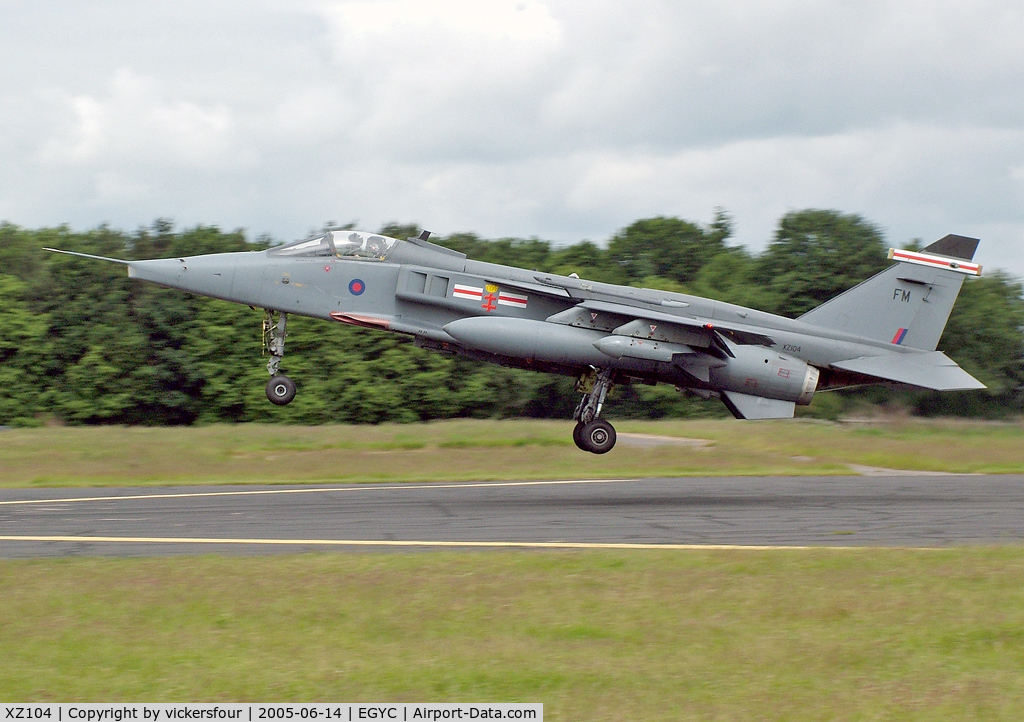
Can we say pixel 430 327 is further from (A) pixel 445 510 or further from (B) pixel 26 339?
(B) pixel 26 339

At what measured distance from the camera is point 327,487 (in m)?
20.7

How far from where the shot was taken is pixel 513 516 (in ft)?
54.0

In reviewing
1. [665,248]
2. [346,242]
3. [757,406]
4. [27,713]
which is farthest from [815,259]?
[27,713]

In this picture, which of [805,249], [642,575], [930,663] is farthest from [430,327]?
[805,249]

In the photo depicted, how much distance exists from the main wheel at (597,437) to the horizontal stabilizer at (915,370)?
13.9ft

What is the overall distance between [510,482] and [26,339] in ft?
66.9

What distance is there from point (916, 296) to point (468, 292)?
27.0 feet

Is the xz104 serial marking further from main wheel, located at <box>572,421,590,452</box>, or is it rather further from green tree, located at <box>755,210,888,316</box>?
green tree, located at <box>755,210,888,316</box>

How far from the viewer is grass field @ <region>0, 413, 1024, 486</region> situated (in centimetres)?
2306

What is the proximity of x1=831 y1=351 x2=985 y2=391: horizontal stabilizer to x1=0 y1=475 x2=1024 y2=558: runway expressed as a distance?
2.02 m

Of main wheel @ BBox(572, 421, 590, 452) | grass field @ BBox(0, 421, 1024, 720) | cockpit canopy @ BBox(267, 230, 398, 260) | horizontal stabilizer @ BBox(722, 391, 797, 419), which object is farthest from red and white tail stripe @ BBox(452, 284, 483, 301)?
grass field @ BBox(0, 421, 1024, 720)

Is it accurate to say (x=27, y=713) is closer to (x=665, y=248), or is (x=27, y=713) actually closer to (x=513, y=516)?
(x=513, y=516)

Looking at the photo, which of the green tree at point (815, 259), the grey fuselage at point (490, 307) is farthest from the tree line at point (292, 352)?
the grey fuselage at point (490, 307)

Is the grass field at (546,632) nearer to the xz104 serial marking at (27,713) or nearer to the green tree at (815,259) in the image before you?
the xz104 serial marking at (27,713)
